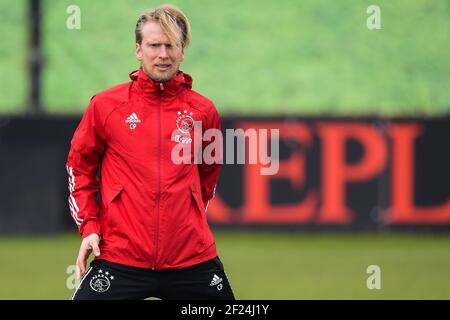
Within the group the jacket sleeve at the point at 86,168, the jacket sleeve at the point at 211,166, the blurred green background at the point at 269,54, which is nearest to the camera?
the jacket sleeve at the point at 86,168

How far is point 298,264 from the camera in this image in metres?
10.3

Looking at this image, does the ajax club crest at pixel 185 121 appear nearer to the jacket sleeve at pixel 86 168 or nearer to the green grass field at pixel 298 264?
the jacket sleeve at pixel 86 168

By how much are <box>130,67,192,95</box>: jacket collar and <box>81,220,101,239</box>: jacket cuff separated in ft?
2.01

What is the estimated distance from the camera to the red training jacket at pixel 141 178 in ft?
14.5

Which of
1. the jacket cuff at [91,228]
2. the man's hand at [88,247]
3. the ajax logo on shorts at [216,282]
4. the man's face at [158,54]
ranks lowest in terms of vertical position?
the ajax logo on shorts at [216,282]

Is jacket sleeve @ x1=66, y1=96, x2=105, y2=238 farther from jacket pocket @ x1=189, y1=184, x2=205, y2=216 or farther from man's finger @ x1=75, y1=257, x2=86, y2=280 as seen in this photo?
jacket pocket @ x1=189, y1=184, x2=205, y2=216

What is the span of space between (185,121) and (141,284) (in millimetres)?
733

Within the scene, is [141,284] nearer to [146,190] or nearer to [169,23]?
[146,190]

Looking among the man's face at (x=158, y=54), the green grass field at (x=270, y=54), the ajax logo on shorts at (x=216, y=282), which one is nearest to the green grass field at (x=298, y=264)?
Answer: the green grass field at (x=270, y=54)


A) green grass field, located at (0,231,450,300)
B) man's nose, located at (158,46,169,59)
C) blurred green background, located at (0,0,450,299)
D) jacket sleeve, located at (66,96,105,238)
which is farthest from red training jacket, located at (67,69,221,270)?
blurred green background, located at (0,0,450,299)

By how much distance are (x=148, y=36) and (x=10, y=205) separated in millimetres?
8010

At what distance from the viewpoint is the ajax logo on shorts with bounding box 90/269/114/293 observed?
4402 millimetres
